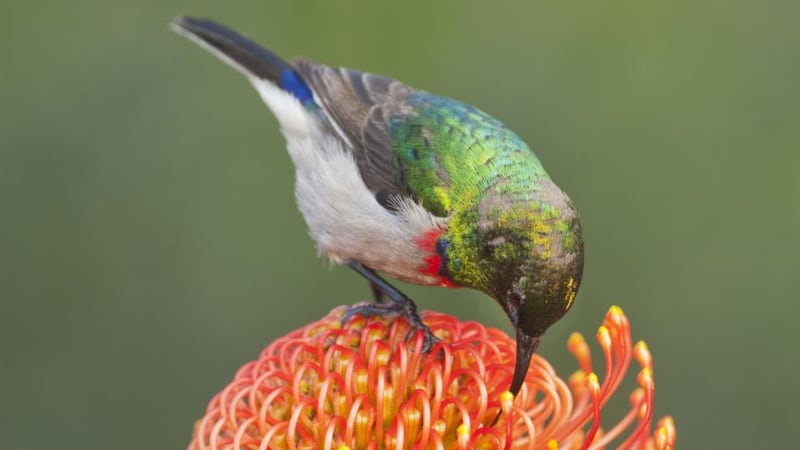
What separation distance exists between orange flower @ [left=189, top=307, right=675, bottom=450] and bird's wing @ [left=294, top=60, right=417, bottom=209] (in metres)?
0.74

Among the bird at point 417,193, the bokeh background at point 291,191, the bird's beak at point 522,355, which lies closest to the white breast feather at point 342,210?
the bird at point 417,193

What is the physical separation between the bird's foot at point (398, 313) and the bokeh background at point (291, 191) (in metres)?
2.03

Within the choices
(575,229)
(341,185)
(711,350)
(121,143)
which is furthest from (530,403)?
(121,143)

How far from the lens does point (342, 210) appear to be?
16.8 ft

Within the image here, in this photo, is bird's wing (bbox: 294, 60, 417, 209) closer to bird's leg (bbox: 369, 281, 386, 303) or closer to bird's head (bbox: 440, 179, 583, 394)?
bird's leg (bbox: 369, 281, 386, 303)

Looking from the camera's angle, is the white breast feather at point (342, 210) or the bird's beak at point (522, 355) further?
the white breast feather at point (342, 210)

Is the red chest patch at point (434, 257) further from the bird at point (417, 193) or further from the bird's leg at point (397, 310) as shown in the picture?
the bird's leg at point (397, 310)

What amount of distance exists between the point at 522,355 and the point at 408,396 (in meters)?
0.50

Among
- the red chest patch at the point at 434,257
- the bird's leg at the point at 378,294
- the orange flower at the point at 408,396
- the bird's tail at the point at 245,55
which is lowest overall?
the orange flower at the point at 408,396

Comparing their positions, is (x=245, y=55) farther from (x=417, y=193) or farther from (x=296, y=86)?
(x=417, y=193)

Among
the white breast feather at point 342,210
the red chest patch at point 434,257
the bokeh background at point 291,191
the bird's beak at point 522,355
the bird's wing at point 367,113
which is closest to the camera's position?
the bird's beak at point 522,355

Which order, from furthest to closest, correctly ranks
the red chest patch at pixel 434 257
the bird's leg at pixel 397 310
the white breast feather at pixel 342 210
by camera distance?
the white breast feather at pixel 342 210 → the red chest patch at pixel 434 257 → the bird's leg at pixel 397 310

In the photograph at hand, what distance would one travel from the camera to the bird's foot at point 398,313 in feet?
14.5

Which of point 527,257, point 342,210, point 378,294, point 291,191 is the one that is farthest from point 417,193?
point 291,191
